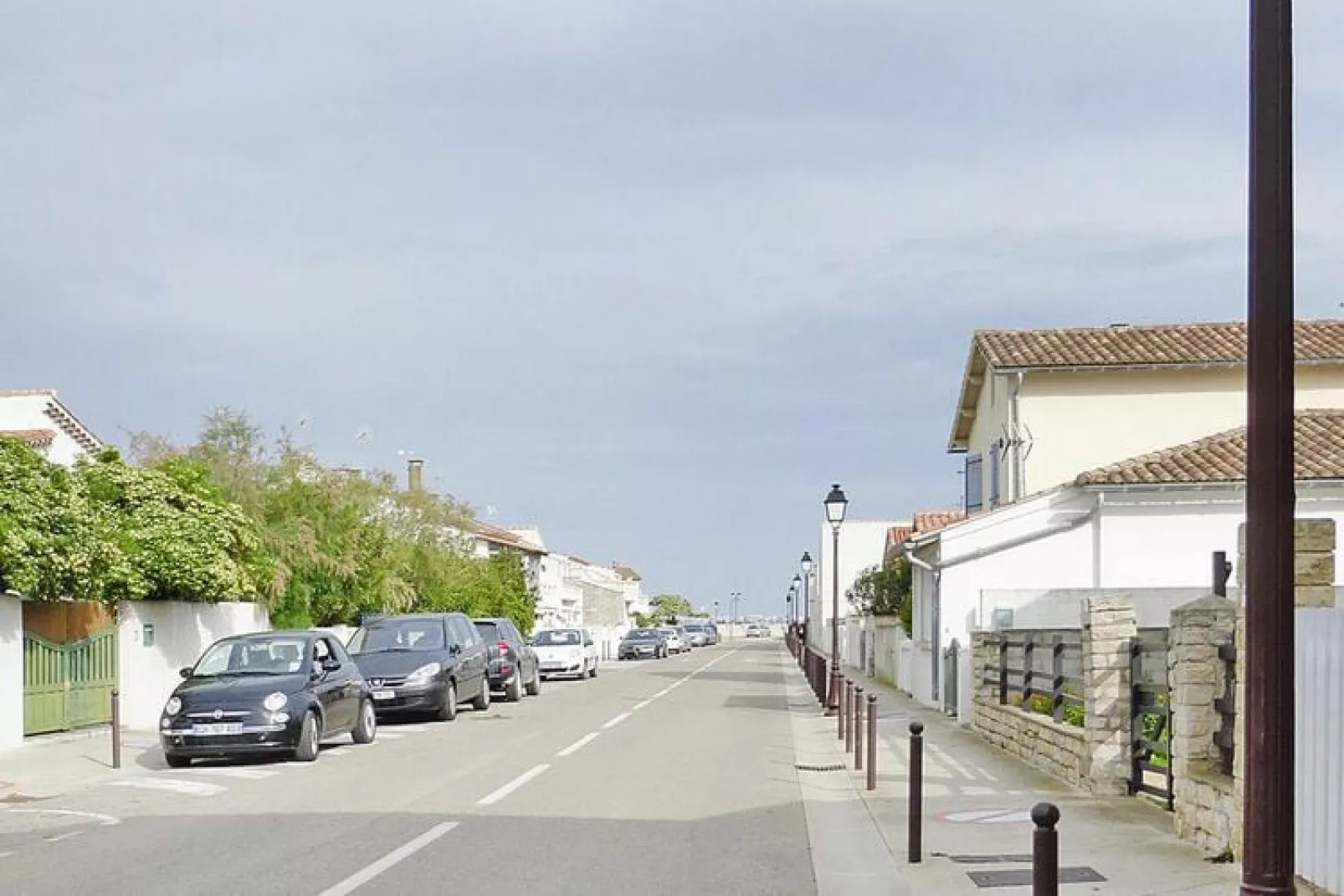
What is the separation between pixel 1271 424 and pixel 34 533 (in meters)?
18.5

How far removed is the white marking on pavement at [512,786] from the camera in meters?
14.9

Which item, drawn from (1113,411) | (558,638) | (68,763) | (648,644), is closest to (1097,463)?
(1113,411)

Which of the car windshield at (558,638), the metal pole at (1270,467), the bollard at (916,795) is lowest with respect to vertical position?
the car windshield at (558,638)

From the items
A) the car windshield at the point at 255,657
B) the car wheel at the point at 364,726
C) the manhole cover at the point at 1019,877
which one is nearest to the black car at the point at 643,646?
the car wheel at the point at 364,726

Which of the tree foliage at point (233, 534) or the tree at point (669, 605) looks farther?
the tree at point (669, 605)

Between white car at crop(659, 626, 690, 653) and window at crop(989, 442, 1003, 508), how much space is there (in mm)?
48657

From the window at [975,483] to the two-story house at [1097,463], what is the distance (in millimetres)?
71

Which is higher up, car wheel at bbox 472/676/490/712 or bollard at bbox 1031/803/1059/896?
bollard at bbox 1031/803/1059/896

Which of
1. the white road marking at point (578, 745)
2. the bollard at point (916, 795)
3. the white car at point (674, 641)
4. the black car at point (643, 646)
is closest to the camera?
the bollard at point (916, 795)

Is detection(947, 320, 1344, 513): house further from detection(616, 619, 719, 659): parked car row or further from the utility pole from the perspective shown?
detection(616, 619, 719, 659): parked car row

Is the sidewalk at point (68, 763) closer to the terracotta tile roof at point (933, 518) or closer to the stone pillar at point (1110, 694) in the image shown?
the stone pillar at point (1110, 694)

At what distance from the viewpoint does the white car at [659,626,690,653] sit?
278ft

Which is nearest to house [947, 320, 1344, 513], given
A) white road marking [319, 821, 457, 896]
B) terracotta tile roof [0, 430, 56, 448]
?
white road marking [319, 821, 457, 896]

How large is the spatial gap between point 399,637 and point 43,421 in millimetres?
27496
